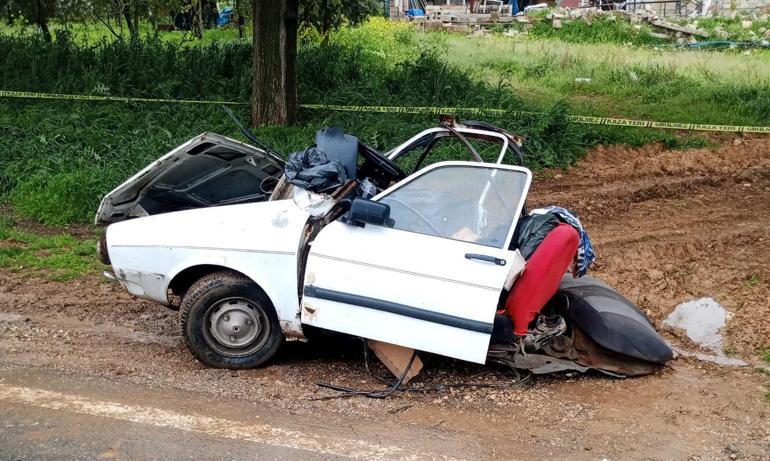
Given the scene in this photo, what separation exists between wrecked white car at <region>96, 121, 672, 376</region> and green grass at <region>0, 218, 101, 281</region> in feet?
7.66

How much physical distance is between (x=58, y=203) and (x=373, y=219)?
235 inches

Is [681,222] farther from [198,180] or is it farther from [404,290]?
[198,180]

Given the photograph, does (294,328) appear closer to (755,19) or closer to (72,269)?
(72,269)

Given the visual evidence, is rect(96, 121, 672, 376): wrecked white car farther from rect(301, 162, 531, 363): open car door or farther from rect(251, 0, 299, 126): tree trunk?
rect(251, 0, 299, 126): tree trunk

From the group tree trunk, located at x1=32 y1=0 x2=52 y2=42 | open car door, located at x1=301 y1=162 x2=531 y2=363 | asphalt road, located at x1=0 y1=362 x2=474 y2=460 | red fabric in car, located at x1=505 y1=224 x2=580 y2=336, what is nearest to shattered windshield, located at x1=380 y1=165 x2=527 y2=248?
open car door, located at x1=301 y1=162 x2=531 y2=363

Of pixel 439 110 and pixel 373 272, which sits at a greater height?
pixel 439 110

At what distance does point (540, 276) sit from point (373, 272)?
113 centimetres

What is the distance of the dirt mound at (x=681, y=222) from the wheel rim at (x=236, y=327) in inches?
148

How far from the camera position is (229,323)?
18.8 feet

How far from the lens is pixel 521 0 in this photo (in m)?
42.2

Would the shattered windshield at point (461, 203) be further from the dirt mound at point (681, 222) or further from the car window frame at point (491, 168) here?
the dirt mound at point (681, 222)

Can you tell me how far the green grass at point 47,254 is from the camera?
816 cm

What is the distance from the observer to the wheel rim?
224 inches

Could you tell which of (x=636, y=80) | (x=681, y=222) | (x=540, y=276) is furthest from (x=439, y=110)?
(x=540, y=276)
